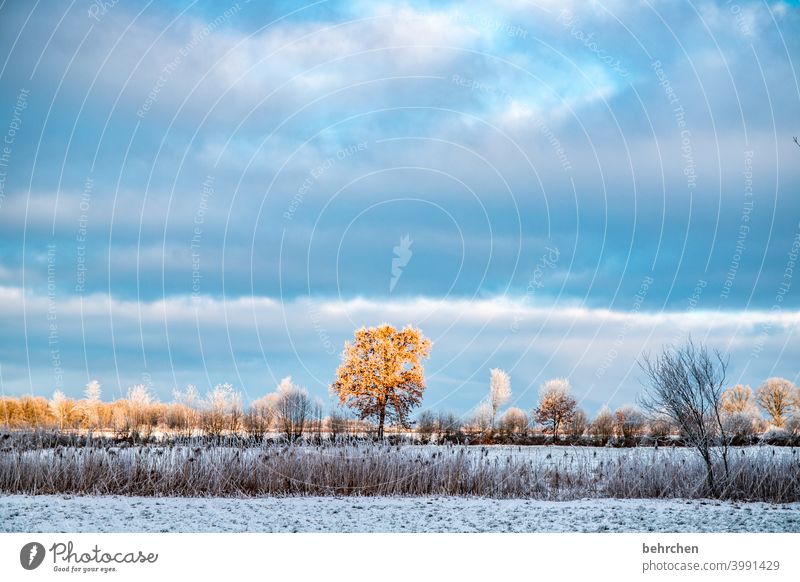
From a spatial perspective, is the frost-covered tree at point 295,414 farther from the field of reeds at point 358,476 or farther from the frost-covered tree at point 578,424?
the frost-covered tree at point 578,424

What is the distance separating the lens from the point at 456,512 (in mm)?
12789

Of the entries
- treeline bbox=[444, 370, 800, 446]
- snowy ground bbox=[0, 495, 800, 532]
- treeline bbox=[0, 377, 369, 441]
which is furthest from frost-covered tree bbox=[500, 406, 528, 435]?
snowy ground bbox=[0, 495, 800, 532]

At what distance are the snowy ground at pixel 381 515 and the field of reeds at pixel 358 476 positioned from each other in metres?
0.78

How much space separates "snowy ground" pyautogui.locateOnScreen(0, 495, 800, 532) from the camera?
11336mm

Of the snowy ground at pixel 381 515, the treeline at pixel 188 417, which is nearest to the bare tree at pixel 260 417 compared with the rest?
the treeline at pixel 188 417

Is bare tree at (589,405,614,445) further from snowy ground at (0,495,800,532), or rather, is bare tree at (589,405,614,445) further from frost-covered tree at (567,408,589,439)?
snowy ground at (0,495,800,532)

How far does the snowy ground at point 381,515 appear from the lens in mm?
11336
